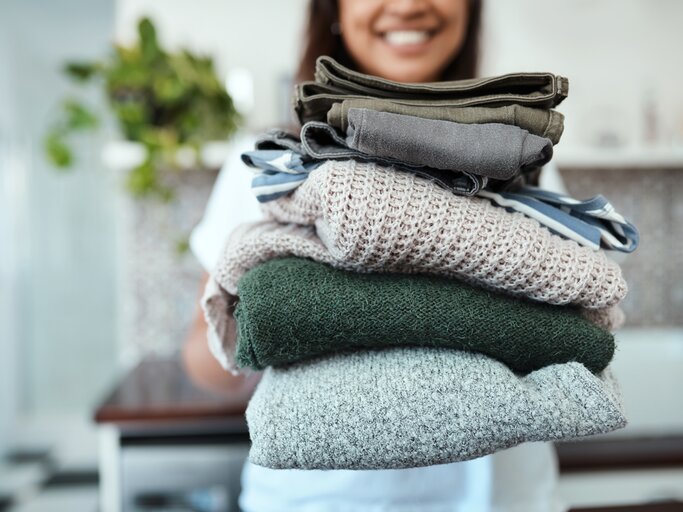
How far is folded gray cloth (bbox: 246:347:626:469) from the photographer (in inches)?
12.4

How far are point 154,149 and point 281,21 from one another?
0.49 m

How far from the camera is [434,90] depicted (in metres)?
0.34

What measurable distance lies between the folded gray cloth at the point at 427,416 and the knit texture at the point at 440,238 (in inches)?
2.0

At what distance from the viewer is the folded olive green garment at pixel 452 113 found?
32 cm

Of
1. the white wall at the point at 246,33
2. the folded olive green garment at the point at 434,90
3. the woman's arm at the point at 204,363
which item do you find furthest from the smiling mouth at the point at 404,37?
the white wall at the point at 246,33

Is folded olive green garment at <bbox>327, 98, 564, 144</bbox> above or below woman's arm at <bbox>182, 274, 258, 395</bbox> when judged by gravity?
above

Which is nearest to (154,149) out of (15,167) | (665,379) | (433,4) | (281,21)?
(281,21)

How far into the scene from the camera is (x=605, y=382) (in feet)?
1.14

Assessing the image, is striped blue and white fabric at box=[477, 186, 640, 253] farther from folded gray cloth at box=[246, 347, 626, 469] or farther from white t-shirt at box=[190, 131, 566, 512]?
white t-shirt at box=[190, 131, 566, 512]

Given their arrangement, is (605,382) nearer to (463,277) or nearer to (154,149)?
(463,277)

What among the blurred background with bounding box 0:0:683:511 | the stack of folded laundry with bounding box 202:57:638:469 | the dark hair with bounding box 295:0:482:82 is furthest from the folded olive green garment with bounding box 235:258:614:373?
the dark hair with bounding box 295:0:482:82

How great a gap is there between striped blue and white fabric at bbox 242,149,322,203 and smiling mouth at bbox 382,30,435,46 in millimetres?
232

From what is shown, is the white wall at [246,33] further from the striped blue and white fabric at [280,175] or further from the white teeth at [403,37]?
the striped blue and white fabric at [280,175]

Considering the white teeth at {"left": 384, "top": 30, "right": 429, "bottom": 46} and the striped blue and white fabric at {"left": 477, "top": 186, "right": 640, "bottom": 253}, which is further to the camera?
the white teeth at {"left": 384, "top": 30, "right": 429, "bottom": 46}
